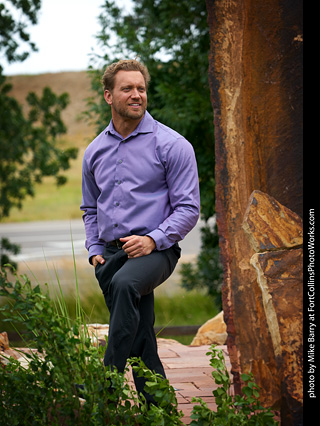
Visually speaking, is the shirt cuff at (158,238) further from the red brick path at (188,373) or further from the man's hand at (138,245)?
the red brick path at (188,373)

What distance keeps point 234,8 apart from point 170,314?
5354mm

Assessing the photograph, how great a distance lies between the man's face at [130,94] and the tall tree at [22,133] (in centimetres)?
508

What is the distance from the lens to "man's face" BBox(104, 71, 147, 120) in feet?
11.0

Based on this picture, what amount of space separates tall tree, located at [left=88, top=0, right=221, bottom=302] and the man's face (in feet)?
10.1

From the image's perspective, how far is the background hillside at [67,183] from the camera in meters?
31.0

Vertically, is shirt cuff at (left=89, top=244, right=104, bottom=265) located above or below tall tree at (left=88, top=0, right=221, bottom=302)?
below

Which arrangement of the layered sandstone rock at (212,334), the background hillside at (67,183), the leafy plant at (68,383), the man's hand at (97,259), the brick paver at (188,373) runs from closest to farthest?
the leafy plant at (68,383) → the man's hand at (97,259) → the brick paver at (188,373) → the layered sandstone rock at (212,334) → the background hillside at (67,183)

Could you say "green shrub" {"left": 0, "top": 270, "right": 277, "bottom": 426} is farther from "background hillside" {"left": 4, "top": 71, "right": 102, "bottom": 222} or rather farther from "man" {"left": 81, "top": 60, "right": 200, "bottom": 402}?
"background hillside" {"left": 4, "top": 71, "right": 102, "bottom": 222}

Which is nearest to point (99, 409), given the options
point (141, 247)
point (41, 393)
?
point (41, 393)

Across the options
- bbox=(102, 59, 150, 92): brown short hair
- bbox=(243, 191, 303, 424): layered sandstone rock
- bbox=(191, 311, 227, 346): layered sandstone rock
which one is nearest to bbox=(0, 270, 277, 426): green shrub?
bbox=(243, 191, 303, 424): layered sandstone rock

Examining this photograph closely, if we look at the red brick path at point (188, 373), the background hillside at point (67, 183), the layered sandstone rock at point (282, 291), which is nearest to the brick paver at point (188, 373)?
the red brick path at point (188, 373)

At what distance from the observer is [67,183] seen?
36.1m

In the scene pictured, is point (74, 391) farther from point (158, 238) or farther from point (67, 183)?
point (67, 183)

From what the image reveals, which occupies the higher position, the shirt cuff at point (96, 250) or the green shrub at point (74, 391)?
the shirt cuff at point (96, 250)
